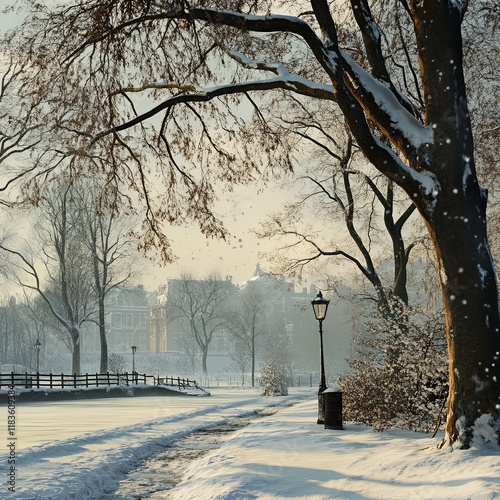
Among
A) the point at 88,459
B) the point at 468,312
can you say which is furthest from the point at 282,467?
the point at 88,459

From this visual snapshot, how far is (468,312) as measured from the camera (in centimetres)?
827

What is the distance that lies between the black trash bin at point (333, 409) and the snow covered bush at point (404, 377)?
55 cm

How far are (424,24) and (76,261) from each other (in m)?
44.9

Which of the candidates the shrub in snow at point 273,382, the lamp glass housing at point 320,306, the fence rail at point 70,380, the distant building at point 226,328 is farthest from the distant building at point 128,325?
the lamp glass housing at point 320,306

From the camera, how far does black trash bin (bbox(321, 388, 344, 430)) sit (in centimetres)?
1391

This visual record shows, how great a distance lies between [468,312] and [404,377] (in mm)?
4842

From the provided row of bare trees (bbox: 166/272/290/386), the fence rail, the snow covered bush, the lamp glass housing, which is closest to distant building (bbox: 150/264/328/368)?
row of bare trees (bbox: 166/272/290/386)

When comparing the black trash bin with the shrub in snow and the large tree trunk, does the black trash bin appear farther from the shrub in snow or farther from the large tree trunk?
the shrub in snow

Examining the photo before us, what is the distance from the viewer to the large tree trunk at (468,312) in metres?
8.15

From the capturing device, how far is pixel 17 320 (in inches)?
3027

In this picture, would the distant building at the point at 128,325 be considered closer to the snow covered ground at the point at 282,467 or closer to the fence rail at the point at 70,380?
the fence rail at the point at 70,380

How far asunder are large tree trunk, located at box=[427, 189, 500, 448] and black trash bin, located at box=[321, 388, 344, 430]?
554 cm

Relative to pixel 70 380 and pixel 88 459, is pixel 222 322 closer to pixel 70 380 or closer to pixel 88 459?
pixel 70 380

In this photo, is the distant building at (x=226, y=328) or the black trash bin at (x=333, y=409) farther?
the distant building at (x=226, y=328)
